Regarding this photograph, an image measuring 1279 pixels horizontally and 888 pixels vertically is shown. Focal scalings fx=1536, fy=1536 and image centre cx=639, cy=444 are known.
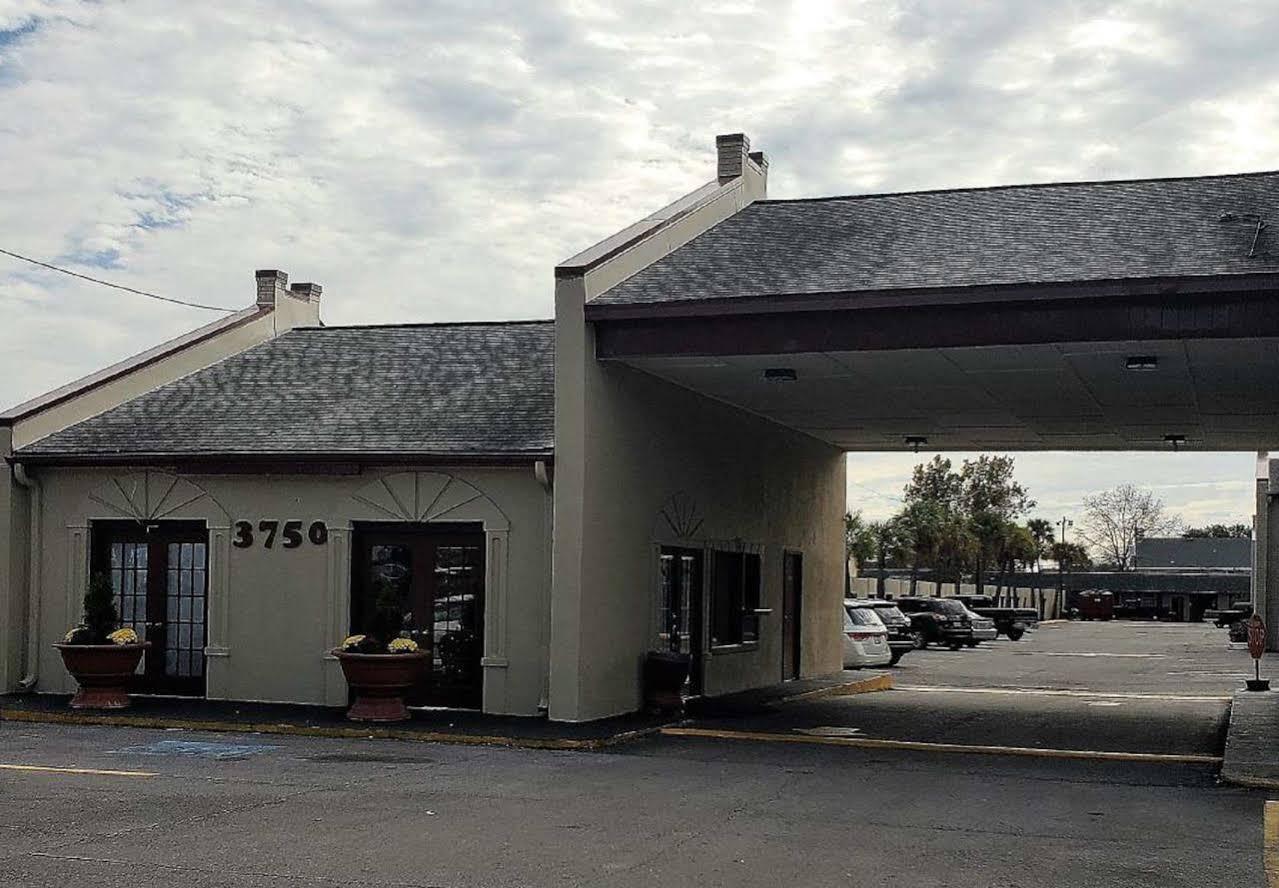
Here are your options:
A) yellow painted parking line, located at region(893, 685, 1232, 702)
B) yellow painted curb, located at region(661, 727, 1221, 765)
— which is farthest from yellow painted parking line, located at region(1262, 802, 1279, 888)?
yellow painted parking line, located at region(893, 685, 1232, 702)

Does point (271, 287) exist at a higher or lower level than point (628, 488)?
higher

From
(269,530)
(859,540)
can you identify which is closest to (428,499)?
(269,530)

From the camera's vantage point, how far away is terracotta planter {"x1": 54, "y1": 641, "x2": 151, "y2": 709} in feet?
59.0

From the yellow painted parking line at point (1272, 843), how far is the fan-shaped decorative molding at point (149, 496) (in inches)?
498

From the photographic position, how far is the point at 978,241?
18.2 meters

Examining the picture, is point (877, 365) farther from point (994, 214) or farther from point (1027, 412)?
point (1027, 412)

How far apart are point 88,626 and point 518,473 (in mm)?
5436

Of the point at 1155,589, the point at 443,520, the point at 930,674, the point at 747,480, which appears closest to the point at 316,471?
the point at 443,520

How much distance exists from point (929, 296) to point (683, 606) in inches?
246

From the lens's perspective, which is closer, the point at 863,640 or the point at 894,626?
the point at 863,640

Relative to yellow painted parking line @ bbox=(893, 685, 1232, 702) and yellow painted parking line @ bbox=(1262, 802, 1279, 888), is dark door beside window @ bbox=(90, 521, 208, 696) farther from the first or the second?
yellow painted parking line @ bbox=(1262, 802, 1279, 888)

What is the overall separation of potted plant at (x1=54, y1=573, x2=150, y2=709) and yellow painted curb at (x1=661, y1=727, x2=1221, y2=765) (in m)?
6.47

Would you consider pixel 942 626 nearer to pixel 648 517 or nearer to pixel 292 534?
pixel 648 517

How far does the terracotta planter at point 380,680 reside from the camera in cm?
1692
